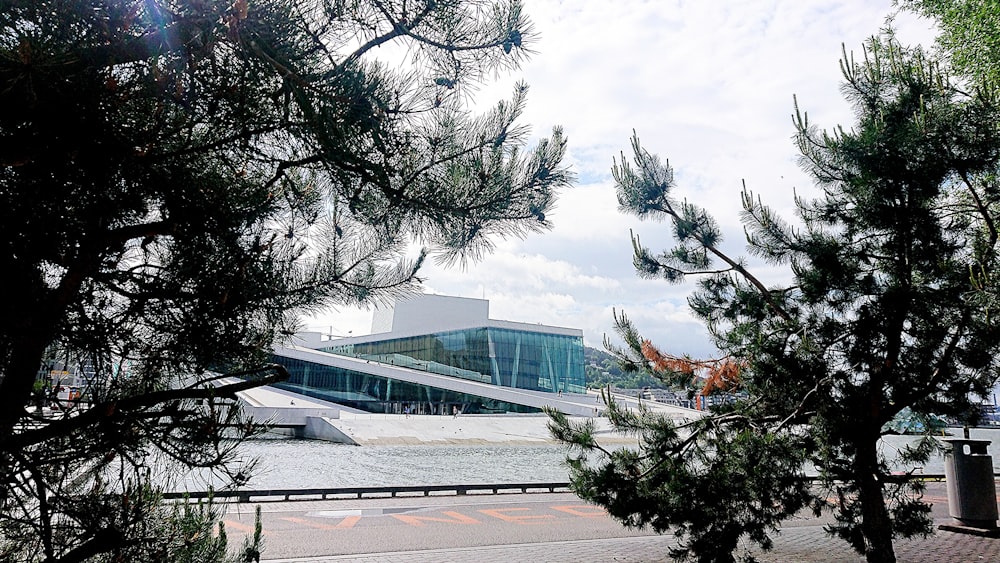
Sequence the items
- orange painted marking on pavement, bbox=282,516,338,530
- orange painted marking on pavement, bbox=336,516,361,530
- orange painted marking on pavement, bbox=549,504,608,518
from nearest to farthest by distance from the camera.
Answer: orange painted marking on pavement, bbox=282,516,338,530, orange painted marking on pavement, bbox=336,516,361,530, orange painted marking on pavement, bbox=549,504,608,518

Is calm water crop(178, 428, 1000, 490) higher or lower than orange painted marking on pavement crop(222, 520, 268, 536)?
lower

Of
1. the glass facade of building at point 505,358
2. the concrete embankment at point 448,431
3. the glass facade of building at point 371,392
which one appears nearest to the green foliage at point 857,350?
the concrete embankment at point 448,431

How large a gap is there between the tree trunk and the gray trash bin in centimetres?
458

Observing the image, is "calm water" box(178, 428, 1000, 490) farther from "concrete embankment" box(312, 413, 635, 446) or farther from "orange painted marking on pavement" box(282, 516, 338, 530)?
"orange painted marking on pavement" box(282, 516, 338, 530)

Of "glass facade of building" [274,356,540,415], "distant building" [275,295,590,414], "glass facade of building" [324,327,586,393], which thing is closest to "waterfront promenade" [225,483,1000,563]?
"distant building" [275,295,590,414]

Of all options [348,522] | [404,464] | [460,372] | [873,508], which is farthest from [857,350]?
[460,372]

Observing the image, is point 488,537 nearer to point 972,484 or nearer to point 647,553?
point 647,553

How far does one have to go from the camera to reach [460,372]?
169 ft

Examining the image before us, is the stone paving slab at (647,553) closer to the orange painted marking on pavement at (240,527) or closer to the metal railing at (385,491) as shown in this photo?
the orange painted marking on pavement at (240,527)

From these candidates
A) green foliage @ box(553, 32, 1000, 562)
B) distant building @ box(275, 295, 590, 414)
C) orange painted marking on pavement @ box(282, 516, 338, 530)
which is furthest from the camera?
distant building @ box(275, 295, 590, 414)

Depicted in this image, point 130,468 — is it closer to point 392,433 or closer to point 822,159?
point 822,159

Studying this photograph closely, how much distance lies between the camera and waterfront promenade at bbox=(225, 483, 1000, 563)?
809cm

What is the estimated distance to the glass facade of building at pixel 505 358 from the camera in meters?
51.6

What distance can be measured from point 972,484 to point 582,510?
20.9ft
